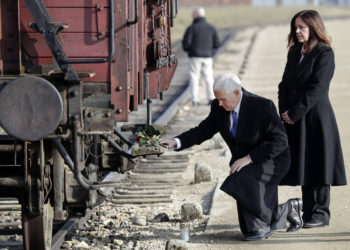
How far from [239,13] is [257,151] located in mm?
79557

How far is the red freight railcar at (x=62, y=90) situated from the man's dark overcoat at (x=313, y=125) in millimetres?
1451

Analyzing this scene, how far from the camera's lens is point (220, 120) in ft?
26.2

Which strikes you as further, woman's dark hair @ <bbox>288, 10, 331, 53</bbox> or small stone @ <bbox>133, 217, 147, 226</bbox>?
small stone @ <bbox>133, 217, 147, 226</bbox>

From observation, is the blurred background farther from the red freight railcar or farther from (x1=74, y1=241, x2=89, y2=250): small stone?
the red freight railcar

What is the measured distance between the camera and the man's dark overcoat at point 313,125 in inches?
324

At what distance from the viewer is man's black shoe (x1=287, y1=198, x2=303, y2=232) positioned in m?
8.30

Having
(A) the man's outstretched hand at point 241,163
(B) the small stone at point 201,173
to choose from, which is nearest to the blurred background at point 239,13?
(B) the small stone at point 201,173

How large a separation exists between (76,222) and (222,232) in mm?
1328

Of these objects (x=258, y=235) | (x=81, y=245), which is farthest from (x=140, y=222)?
(x=258, y=235)

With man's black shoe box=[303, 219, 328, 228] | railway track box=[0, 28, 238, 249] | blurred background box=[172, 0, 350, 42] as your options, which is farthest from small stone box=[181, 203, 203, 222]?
blurred background box=[172, 0, 350, 42]

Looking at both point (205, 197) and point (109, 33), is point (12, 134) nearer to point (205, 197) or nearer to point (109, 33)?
point (109, 33)

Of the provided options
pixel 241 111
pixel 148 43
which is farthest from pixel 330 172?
pixel 148 43

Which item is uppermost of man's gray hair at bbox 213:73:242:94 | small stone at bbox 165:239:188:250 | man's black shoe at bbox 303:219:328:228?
man's gray hair at bbox 213:73:242:94

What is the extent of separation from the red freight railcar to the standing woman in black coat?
1.43 meters
